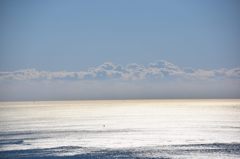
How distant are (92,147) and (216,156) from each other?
117 feet

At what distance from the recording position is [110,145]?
407 feet

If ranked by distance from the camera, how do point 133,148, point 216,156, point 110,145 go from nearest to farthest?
1. point 216,156
2. point 133,148
3. point 110,145

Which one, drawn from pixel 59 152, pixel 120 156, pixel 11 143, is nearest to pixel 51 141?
pixel 11 143

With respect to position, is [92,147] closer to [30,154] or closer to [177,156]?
[30,154]

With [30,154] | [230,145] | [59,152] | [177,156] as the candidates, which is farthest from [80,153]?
[230,145]

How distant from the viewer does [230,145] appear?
12088 centimetres

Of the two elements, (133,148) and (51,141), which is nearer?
(133,148)

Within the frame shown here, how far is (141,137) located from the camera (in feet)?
483

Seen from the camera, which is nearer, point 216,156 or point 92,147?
point 216,156

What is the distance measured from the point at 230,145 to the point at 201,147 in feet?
32.2

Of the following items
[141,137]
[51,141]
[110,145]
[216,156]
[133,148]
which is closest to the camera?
[216,156]

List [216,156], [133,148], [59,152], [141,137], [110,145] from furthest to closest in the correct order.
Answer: [141,137] < [110,145] < [133,148] < [59,152] < [216,156]

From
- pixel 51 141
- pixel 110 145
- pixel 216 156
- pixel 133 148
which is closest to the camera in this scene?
pixel 216 156

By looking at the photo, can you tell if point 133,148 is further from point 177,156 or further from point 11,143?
point 11,143
